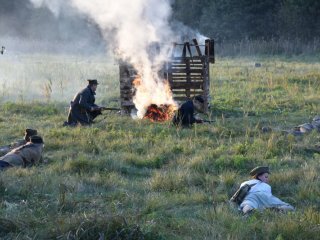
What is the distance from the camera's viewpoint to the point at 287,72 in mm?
23344

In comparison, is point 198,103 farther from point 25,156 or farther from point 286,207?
point 286,207

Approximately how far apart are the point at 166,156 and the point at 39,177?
2.76m

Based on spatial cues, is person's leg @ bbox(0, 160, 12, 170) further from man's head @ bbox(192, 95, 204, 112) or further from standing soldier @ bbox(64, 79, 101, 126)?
man's head @ bbox(192, 95, 204, 112)

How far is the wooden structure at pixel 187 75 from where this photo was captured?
15.2m

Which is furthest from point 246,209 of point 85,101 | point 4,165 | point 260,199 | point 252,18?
point 252,18

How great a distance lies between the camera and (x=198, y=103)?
1498 cm

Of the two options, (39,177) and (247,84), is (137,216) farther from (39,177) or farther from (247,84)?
(247,84)

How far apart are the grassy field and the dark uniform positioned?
0.41 meters

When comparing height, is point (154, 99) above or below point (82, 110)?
above

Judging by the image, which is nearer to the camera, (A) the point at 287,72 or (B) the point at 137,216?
(B) the point at 137,216

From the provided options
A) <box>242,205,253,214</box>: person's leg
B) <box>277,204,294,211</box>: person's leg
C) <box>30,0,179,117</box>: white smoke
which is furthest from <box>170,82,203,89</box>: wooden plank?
<box>242,205,253,214</box>: person's leg

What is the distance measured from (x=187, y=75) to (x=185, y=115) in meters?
3.18

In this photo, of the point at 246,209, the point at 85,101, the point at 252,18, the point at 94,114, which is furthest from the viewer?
the point at 252,18

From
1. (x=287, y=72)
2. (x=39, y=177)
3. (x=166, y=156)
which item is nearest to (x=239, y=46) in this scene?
(x=287, y=72)
